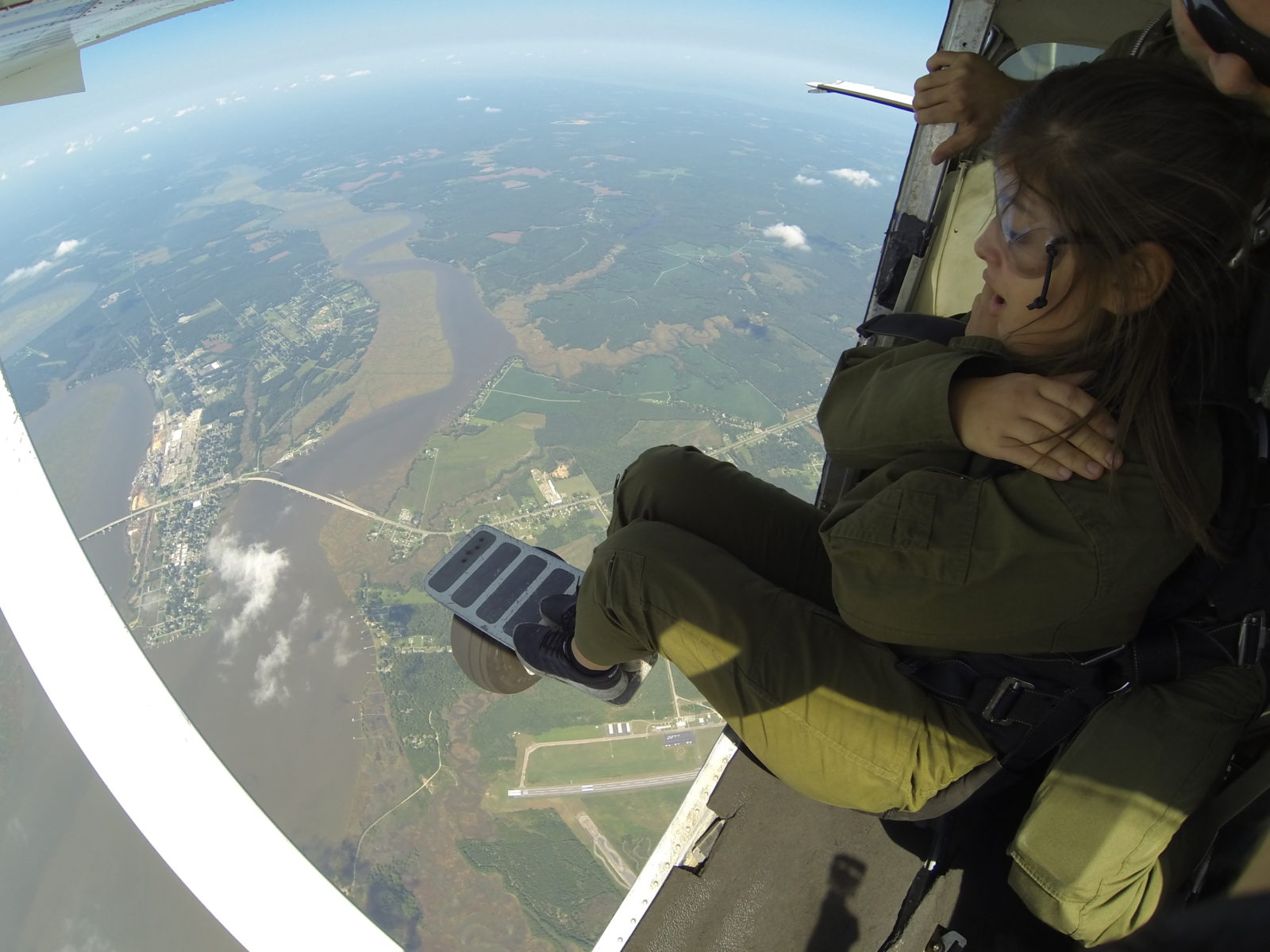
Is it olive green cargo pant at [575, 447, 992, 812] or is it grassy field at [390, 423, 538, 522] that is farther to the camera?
grassy field at [390, 423, 538, 522]

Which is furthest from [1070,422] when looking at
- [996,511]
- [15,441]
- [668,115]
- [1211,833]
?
[668,115]

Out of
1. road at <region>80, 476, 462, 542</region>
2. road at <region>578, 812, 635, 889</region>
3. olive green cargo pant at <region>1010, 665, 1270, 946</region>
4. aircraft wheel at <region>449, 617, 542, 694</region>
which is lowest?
road at <region>578, 812, 635, 889</region>

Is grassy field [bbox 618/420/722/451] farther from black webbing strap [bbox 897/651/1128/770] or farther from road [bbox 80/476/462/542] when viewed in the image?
black webbing strap [bbox 897/651/1128/770]

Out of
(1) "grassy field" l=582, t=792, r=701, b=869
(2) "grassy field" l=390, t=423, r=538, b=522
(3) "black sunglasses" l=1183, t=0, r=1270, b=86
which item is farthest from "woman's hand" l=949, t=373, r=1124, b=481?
(2) "grassy field" l=390, t=423, r=538, b=522

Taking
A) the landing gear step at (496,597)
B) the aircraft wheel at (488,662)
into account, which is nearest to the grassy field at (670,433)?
the landing gear step at (496,597)

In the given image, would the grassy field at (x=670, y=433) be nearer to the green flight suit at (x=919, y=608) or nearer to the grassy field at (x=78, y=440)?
the green flight suit at (x=919, y=608)

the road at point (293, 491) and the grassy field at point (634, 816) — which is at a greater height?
the road at point (293, 491)

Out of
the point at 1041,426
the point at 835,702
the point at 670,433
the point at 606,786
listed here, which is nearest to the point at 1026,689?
the point at 835,702
